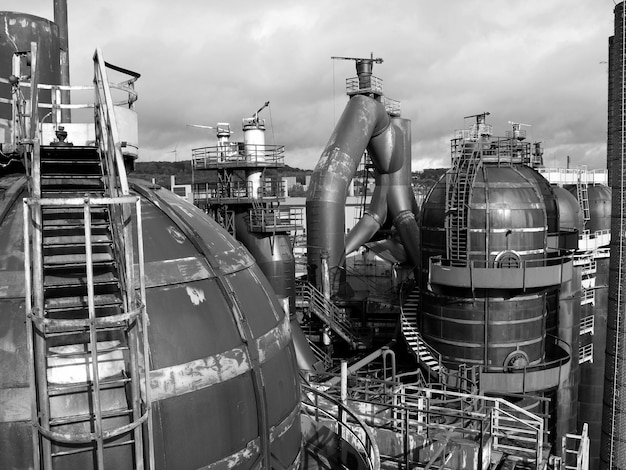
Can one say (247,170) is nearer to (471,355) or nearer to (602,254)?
(471,355)

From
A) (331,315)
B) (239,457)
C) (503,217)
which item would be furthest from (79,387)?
(331,315)

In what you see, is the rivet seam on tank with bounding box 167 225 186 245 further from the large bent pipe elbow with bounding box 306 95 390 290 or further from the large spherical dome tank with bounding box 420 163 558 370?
the large bent pipe elbow with bounding box 306 95 390 290

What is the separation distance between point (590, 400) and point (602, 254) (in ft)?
32.8

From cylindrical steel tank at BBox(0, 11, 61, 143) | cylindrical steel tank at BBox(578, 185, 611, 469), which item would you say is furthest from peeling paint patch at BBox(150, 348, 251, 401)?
cylindrical steel tank at BBox(578, 185, 611, 469)

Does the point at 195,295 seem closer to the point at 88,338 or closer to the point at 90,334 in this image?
the point at 88,338

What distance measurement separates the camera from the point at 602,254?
38.5 meters

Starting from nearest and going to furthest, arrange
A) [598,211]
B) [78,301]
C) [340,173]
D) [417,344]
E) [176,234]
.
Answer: [78,301]
[176,234]
[417,344]
[340,173]
[598,211]

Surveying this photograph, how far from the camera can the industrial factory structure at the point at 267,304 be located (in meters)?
6.16

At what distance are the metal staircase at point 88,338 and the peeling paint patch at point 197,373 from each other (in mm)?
236

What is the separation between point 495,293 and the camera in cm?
2277

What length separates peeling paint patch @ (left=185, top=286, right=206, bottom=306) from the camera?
287 inches

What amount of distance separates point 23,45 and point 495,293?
18362 mm

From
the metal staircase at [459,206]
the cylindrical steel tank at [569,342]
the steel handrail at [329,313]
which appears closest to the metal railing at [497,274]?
the metal staircase at [459,206]

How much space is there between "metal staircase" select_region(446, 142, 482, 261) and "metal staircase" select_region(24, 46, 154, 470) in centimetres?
1780
